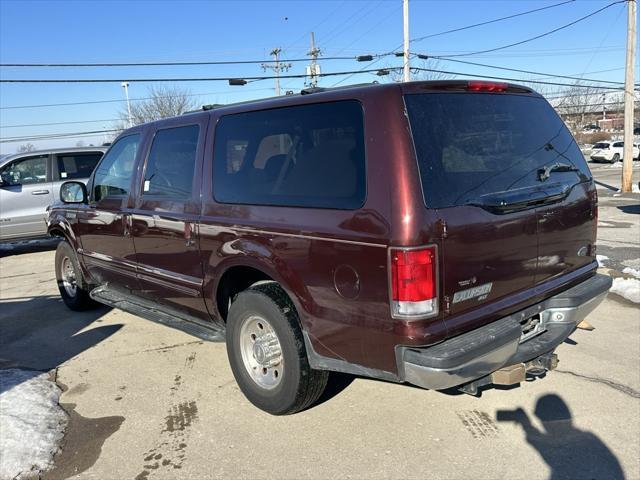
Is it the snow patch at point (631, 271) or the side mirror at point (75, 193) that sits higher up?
the side mirror at point (75, 193)

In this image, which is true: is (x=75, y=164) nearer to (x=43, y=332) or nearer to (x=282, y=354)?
(x=43, y=332)

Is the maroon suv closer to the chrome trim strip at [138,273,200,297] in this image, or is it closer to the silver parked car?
the chrome trim strip at [138,273,200,297]

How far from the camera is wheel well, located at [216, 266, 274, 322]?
348cm

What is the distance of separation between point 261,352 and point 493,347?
1.48 m

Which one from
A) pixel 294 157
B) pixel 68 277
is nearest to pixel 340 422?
pixel 294 157

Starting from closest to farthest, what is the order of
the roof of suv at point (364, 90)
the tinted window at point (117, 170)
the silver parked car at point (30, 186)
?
the roof of suv at point (364, 90) → the tinted window at point (117, 170) → the silver parked car at point (30, 186)

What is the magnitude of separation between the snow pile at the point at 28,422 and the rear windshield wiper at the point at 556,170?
137 inches

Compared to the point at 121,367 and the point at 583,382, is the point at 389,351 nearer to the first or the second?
→ the point at 583,382

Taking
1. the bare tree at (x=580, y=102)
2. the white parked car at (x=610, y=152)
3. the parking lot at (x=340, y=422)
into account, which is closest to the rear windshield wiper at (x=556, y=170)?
the parking lot at (x=340, y=422)

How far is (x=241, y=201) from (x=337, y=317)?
3.61 feet

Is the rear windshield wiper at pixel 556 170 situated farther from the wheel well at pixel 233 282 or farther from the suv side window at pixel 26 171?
the suv side window at pixel 26 171

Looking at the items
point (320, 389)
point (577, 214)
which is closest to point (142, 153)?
point (320, 389)

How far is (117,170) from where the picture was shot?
486cm

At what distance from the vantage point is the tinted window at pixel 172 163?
3.88 meters
